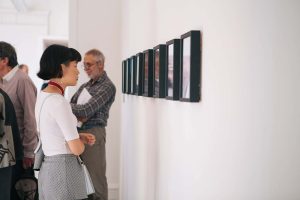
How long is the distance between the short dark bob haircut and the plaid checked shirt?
3.36ft

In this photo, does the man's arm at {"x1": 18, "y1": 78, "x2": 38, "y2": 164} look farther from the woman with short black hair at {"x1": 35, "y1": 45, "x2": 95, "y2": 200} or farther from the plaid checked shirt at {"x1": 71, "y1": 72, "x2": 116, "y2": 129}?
the woman with short black hair at {"x1": 35, "y1": 45, "x2": 95, "y2": 200}

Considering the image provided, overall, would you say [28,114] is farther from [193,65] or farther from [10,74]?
[193,65]

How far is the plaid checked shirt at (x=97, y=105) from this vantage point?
369cm

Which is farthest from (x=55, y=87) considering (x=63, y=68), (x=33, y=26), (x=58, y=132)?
(x=33, y=26)

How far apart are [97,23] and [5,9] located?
605 cm

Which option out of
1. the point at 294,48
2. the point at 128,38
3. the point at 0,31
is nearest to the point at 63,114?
the point at 294,48

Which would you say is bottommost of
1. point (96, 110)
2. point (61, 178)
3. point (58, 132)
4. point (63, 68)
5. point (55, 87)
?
point (61, 178)

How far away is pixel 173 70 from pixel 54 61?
2.57 feet

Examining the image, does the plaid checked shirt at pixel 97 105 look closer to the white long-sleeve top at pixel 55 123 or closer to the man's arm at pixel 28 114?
the man's arm at pixel 28 114

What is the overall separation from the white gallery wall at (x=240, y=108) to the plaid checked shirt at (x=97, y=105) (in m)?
1.32

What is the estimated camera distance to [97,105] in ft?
12.2

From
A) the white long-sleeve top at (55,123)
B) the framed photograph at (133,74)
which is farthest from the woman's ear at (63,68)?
the framed photograph at (133,74)

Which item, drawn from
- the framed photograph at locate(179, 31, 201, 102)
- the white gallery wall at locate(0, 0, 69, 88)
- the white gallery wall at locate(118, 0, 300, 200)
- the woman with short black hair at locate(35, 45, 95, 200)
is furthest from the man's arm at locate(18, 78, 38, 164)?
the white gallery wall at locate(0, 0, 69, 88)

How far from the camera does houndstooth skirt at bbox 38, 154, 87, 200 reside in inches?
103
